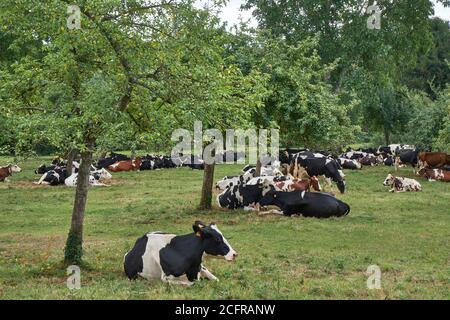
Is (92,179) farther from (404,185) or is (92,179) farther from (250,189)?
(404,185)

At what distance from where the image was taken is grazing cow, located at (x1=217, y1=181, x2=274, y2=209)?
22.0 metres

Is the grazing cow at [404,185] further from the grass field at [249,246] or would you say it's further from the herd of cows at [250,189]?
the grass field at [249,246]

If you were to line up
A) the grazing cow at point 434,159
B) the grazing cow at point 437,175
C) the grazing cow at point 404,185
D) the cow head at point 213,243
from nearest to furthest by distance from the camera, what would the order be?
1. the cow head at point 213,243
2. the grazing cow at point 404,185
3. the grazing cow at point 437,175
4. the grazing cow at point 434,159

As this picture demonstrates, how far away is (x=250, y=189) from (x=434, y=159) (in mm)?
16650

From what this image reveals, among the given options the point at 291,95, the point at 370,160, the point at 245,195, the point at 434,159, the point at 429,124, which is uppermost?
the point at 291,95

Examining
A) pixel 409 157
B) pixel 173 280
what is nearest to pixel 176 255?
pixel 173 280

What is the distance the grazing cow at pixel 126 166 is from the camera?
40.3m

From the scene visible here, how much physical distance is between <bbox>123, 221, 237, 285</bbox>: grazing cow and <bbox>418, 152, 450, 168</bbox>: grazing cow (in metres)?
25.9

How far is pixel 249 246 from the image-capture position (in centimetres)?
1559

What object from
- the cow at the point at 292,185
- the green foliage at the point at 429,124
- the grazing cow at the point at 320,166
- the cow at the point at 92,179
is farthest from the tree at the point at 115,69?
the green foliage at the point at 429,124

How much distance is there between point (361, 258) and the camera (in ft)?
46.3

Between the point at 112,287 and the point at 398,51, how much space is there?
35.0 m
